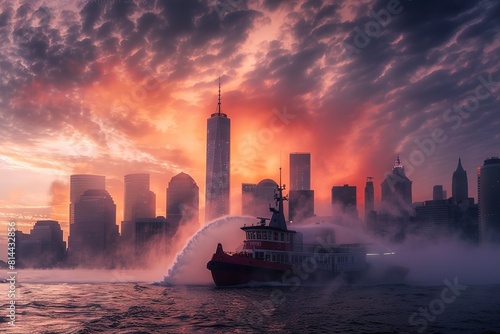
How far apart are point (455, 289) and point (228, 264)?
46968 millimetres

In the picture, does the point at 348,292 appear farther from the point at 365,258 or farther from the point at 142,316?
the point at 142,316

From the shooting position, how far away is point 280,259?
8388 cm

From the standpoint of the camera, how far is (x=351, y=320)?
52875 mm

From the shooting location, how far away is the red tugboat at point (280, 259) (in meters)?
77.8

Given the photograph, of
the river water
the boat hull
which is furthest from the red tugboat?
Result: the river water

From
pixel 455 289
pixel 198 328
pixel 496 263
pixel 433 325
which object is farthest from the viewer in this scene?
pixel 496 263

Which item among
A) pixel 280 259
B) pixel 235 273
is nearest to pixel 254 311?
pixel 235 273

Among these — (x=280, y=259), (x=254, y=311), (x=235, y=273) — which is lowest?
(x=254, y=311)

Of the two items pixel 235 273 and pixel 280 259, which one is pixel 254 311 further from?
pixel 280 259

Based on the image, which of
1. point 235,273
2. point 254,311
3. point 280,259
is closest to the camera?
point 254,311

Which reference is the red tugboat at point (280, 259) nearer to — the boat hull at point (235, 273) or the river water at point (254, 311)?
the boat hull at point (235, 273)

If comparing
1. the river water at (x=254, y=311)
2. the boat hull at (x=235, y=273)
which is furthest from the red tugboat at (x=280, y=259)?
the river water at (x=254, y=311)

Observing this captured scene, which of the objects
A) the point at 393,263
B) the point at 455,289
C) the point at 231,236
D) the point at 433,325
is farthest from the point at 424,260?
the point at 433,325

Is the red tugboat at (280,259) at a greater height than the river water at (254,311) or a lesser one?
greater
